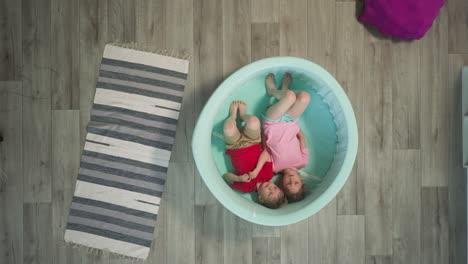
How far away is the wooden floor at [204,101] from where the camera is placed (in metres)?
1.34

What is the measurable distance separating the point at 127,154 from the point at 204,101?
1.22 ft

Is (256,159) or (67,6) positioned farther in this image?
(67,6)

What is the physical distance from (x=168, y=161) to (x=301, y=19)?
78 cm

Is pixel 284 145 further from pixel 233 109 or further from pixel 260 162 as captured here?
pixel 233 109

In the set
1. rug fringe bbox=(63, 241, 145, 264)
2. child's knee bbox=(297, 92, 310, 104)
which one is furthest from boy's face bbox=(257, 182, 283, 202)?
rug fringe bbox=(63, 241, 145, 264)

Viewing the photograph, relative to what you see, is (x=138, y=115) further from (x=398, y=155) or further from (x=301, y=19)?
(x=398, y=155)

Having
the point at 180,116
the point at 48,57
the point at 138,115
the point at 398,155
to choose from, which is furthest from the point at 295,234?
the point at 48,57

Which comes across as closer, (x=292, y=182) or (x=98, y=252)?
(x=292, y=182)

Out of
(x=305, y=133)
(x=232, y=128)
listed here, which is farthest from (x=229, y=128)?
(x=305, y=133)

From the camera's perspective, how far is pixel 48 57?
1.35 metres

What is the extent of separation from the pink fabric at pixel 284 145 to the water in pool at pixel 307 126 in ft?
0.19

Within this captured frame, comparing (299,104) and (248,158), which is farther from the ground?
(299,104)

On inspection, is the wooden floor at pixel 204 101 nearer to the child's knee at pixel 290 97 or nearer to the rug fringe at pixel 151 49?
the rug fringe at pixel 151 49

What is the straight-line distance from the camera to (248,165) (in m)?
1.24
